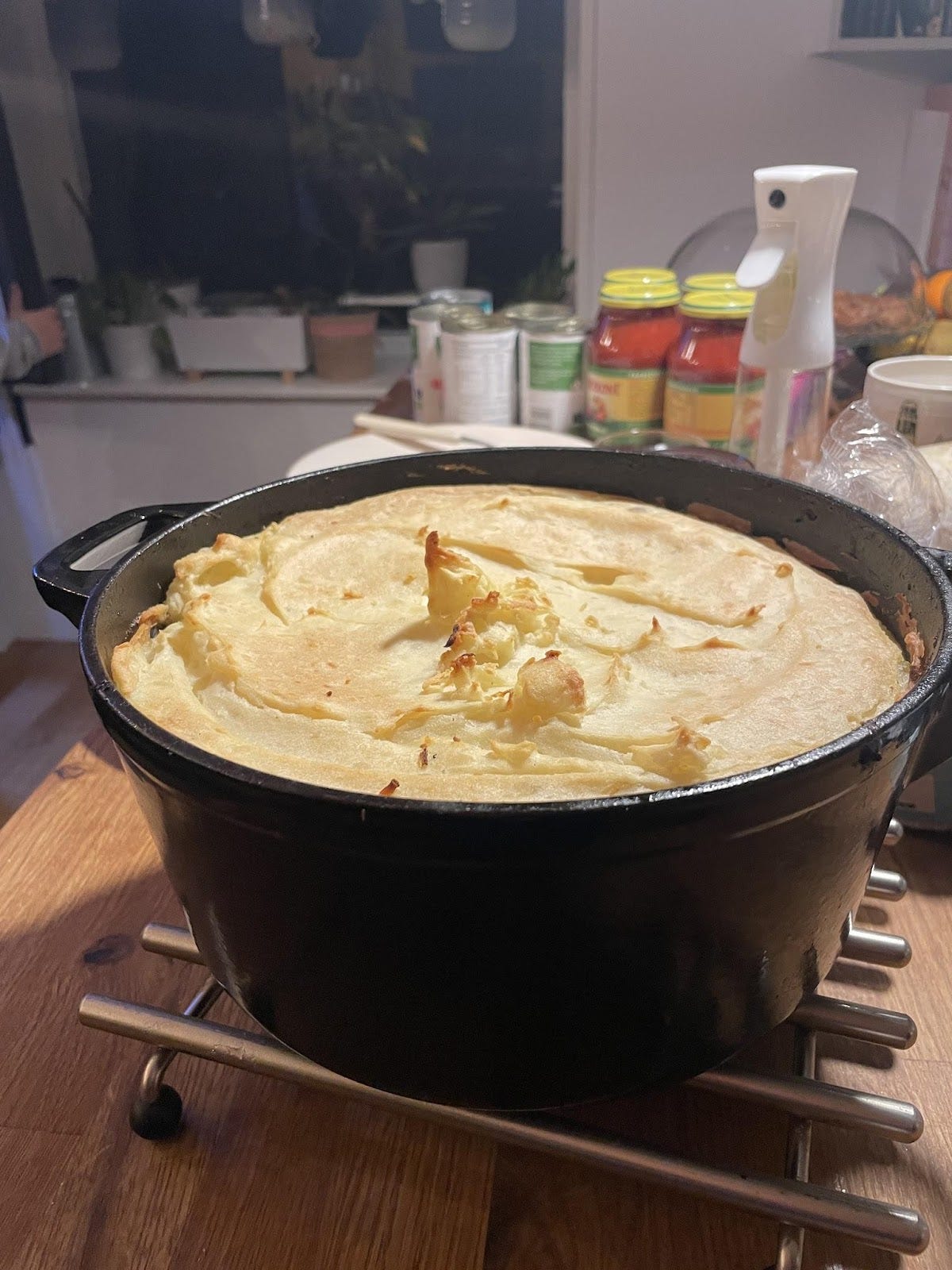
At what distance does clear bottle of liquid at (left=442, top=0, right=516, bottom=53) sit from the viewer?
2355 millimetres

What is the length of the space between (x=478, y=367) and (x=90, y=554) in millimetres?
952

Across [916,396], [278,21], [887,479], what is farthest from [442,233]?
[887,479]

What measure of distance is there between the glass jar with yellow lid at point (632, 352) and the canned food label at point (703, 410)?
0.07 metres

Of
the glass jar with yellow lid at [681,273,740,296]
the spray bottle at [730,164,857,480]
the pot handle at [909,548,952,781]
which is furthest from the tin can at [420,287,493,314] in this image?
the pot handle at [909,548,952,781]

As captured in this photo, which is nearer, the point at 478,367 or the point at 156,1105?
the point at 156,1105

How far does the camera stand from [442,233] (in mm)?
2779

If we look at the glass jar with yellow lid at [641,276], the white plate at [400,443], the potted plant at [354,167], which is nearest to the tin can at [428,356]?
the white plate at [400,443]

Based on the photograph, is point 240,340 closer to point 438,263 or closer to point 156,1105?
point 438,263

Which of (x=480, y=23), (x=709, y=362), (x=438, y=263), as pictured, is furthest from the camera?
(x=438, y=263)

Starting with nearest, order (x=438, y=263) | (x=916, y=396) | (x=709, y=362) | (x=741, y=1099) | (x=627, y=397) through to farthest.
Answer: (x=741, y=1099) < (x=916, y=396) < (x=709, y=362) < (x=627, y=397) < (x=438, y=263)

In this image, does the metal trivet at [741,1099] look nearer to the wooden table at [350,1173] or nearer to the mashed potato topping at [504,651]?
the wooden table at [350,1173]

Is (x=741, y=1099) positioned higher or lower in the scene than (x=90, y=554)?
lower

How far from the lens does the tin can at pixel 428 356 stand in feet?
5.32

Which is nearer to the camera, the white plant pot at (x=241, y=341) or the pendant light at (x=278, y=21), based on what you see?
the pendant light at (x=278, y=21)
